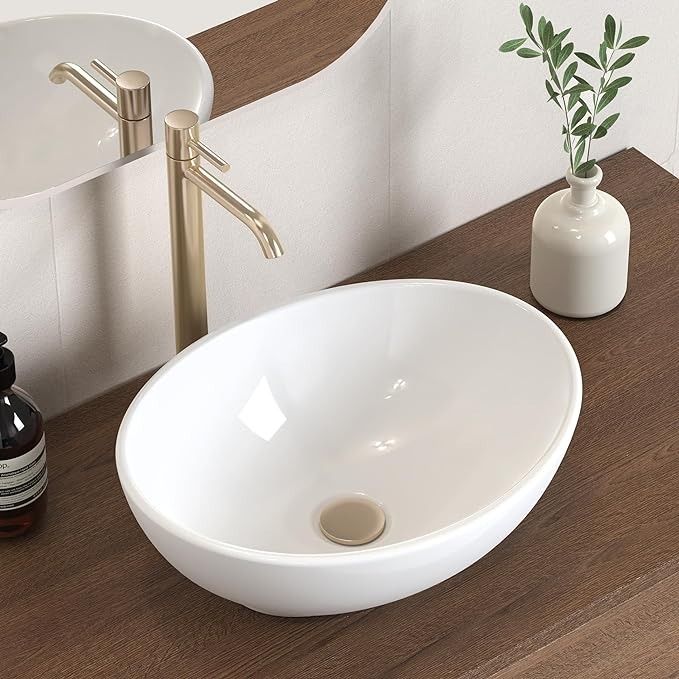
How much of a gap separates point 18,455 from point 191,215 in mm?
295

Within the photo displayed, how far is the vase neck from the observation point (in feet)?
4.98

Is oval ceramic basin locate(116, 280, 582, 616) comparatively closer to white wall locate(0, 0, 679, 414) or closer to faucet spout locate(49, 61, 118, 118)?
white wall locate(0, 0, 679, 414)

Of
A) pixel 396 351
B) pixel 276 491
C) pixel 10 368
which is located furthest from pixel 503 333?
pixel 10 368

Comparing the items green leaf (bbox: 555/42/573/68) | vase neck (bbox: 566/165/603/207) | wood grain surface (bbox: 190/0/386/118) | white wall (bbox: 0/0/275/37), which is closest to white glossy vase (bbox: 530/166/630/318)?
vase neck (bbox: 566/165/603/207)

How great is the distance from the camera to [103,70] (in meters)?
1.28

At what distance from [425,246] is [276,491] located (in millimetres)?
471

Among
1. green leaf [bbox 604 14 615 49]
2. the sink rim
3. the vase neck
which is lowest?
the sink rim

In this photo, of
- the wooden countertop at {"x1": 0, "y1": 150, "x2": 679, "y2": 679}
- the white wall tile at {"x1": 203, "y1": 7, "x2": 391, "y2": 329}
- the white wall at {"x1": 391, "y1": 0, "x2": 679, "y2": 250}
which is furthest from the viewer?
the white wall at {"x1": 391, "y1": 0, "x2": 679, "y2": 250}

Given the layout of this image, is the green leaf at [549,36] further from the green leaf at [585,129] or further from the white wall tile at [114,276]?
the white wall tile at [114,276]

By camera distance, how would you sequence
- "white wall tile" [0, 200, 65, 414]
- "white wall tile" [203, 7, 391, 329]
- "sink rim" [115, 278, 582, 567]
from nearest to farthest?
"sink rim" [115, 278, 582, 567] < "white wall tile" [0, 200, 65, 414] < "white wall tile" [203, 7, 391, 329]

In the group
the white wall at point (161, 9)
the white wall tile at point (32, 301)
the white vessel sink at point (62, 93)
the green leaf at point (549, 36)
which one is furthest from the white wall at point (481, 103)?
the white wall tile at point (32, 301)

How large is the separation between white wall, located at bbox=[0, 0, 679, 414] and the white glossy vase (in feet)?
0.56

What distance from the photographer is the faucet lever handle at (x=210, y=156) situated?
122 cm

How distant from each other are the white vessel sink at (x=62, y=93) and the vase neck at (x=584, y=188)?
504mm
